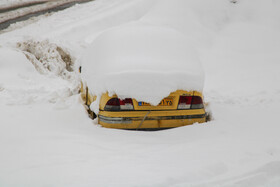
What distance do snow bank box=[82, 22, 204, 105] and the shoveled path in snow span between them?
10.8 metres

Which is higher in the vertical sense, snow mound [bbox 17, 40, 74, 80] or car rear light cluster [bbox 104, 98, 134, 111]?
car rear light cluster [bbox 104, 98, 134, 111]

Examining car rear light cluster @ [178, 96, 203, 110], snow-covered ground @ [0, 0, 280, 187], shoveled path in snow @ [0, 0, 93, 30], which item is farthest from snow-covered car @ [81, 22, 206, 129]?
shoveled path in snow @ [0, 0, 93, 30]

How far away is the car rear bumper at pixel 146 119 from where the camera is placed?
3469mm

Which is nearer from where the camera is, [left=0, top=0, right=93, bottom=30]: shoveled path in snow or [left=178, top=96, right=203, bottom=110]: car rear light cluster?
[left=178, top=96, right=203, bottom=110]: car rear light cluster

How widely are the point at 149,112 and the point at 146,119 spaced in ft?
0.37

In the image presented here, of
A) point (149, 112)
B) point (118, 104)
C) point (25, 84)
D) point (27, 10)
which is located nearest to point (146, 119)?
point (149, 112)

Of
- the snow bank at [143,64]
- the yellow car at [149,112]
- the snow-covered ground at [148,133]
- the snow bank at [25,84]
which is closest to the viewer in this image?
the snow-covered ground at [148,133]

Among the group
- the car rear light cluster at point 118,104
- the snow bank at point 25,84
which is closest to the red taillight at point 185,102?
the car rear light cluster at point 118,104

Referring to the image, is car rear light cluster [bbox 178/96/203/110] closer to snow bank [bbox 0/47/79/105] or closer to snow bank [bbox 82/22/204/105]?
snow bank [bbox 82/22/204/105]

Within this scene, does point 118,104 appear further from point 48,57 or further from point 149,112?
point 48,57

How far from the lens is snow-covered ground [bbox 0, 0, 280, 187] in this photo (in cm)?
245

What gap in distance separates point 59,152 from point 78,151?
0.20 m

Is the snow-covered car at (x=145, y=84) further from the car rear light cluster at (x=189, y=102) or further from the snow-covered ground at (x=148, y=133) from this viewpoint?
the snow-covered ground at (x=148, y=133)

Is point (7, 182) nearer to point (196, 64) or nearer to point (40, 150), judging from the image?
point (40, 150)
